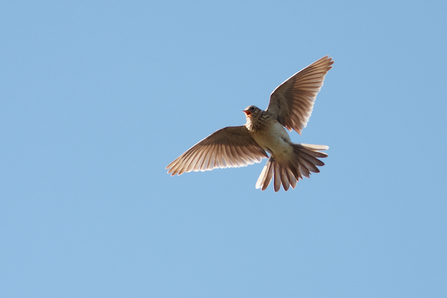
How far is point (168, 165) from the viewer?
9.47 metres

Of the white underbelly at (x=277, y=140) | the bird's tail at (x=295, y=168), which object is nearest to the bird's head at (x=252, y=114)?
the white underbelly at (x=277, y=140)

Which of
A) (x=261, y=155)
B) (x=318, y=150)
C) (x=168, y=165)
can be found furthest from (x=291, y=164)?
(x=168, y=165)

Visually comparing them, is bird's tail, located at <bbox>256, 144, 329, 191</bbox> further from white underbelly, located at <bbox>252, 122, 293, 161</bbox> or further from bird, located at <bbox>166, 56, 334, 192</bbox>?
white underbelly, located at <bbox>252, 122, 293, 161</bbox>

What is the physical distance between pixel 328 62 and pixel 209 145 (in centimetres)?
261

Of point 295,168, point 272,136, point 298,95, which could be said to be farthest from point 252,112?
point 295,168

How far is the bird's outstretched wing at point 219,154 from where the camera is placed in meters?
9.41

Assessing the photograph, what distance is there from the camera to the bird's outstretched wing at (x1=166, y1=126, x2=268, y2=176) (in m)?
9.41

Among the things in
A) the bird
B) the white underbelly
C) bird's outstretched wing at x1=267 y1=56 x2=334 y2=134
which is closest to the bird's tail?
the bird

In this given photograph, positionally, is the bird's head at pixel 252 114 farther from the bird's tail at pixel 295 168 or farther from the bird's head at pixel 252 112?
the bird's tail at pixel 295 168

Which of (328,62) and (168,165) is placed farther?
(168,165)

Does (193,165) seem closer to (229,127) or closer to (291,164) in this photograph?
(229,127)

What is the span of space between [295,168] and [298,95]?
133 centimetres

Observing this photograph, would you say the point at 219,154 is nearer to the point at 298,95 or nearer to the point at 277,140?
the point at 277,140

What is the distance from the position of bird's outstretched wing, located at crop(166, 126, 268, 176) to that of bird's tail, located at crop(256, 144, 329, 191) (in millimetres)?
793
